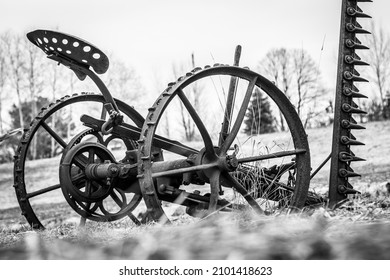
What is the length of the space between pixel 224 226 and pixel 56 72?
1591cm

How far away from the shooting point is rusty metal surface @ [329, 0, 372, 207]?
172 inches

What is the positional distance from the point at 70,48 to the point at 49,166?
52.8 ft

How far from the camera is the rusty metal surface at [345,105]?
436 cm

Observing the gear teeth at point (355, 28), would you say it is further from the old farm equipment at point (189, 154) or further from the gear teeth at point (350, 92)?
the gear teeth at point (350, 92)

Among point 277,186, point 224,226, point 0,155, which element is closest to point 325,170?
point 277,186

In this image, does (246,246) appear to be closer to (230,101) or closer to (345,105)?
(230,101)

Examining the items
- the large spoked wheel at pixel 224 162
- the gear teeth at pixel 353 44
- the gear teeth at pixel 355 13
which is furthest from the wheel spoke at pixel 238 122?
the gear teeth at pixel 355 13

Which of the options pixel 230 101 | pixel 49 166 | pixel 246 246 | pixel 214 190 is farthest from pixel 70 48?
pixel 49 166

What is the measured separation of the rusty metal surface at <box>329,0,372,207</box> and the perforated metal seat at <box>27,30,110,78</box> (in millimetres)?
2099

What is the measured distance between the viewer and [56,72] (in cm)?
1714

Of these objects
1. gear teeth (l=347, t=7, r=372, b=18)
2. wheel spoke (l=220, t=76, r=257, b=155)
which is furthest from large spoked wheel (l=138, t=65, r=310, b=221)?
gear teeth (l=347, t=7, r=372, b=18)

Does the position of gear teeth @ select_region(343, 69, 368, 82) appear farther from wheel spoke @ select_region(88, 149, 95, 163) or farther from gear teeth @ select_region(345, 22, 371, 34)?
wheel spoke @ select_region(88, 149, 95, 163)

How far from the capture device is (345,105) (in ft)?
14.6
